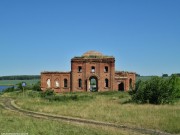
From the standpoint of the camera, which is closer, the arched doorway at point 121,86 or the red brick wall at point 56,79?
the red brick wall at point 56,79

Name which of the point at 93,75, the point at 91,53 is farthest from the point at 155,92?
the point at 91,53

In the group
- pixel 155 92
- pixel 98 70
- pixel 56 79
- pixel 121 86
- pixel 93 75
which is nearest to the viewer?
pixel 155 92

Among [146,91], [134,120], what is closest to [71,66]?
[146,91]

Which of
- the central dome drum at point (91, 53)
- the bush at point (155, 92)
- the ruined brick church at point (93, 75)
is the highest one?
the central dome drum at point (91, 53)

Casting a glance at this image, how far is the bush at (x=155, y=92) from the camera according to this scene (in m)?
33.6

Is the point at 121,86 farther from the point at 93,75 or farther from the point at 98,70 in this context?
the point at 93,75

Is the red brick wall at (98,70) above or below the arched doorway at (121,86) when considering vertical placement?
above

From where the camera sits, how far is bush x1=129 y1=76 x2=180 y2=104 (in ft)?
110

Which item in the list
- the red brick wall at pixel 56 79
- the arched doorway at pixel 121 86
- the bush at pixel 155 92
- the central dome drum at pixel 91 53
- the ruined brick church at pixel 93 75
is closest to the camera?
the bush at pixel 155 92

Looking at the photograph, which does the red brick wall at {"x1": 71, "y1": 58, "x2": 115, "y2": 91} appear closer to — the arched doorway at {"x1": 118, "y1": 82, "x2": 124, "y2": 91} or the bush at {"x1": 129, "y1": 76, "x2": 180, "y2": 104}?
the arched doorway at {"x1": 118, "y1": 82, "x2": 124, "y2": 91}

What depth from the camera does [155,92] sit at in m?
33.8

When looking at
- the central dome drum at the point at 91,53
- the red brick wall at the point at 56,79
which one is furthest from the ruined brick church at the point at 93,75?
the central dome drum at the point at 91,53

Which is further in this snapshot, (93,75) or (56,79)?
(56,79)

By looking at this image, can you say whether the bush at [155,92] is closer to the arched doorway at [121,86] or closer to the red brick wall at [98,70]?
the red brick wall at [98,70]
